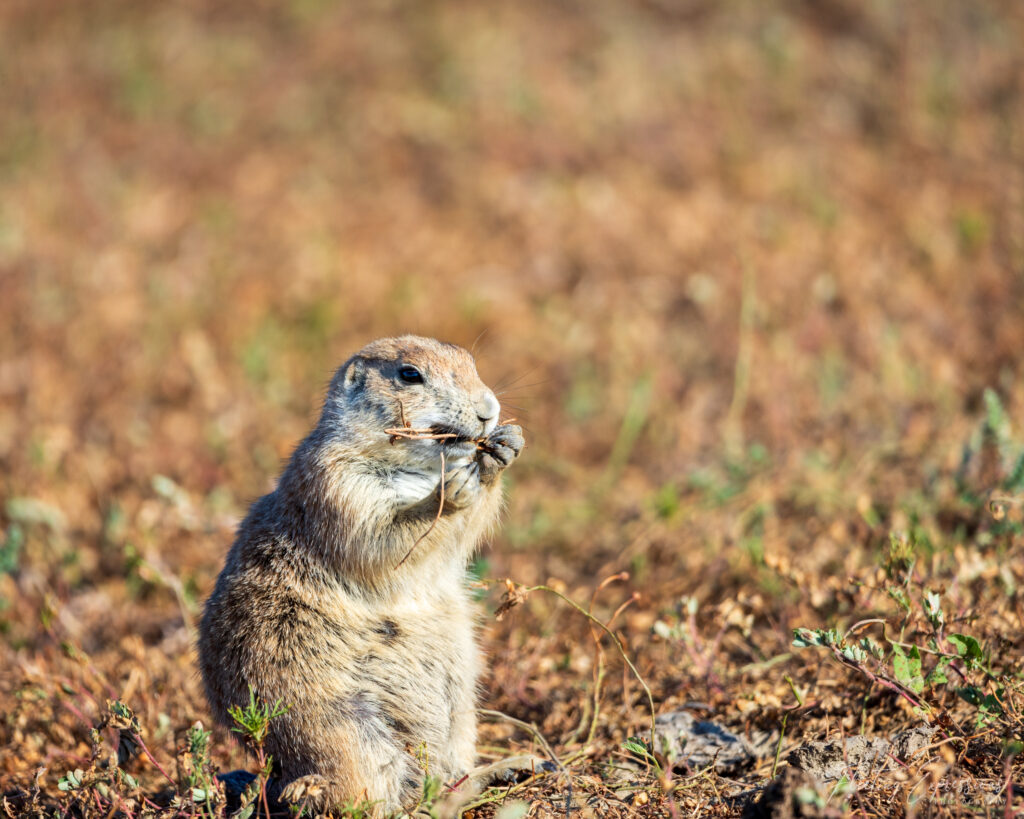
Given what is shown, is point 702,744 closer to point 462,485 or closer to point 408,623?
point 408,623

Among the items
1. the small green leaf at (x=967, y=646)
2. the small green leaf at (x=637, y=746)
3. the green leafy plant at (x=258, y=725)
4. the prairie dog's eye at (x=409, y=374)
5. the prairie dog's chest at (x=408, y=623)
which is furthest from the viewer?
the prairie dog's eye at (x=409, y=374)

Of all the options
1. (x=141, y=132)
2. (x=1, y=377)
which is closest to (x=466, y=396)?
(x=1, y=377)

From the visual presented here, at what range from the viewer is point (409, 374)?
382cm

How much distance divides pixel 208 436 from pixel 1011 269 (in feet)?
19.8

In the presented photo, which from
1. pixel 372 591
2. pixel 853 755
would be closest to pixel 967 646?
pixel 853 755

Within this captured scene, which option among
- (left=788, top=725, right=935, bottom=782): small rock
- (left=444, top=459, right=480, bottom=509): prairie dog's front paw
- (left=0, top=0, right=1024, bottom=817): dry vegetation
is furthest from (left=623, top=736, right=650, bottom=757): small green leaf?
(left=444, top=459, right=480, bottom=509): prairie dog's front paw

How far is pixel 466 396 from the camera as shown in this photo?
3.72 metres

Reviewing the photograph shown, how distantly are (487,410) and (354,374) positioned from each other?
628 millimetres

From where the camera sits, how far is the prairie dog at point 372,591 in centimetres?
342

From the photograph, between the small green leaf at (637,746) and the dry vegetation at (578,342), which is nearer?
the small green leaf at (637,746)

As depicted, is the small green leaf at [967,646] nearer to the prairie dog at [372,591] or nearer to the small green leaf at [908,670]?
the small green leaf at [908,670]

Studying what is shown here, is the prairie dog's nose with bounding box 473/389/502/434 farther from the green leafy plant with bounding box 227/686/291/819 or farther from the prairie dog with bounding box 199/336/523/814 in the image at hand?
the green leafy plant with bounding box 227/686/291/819

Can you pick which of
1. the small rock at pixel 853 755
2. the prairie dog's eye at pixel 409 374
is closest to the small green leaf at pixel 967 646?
the small rock at pixel 853 755

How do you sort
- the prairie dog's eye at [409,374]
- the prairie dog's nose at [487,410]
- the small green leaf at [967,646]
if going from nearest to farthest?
the small green leaf at [967,646] < the prairie dog's nose at [487,410] < the prairie dog's eye at [409,374]
